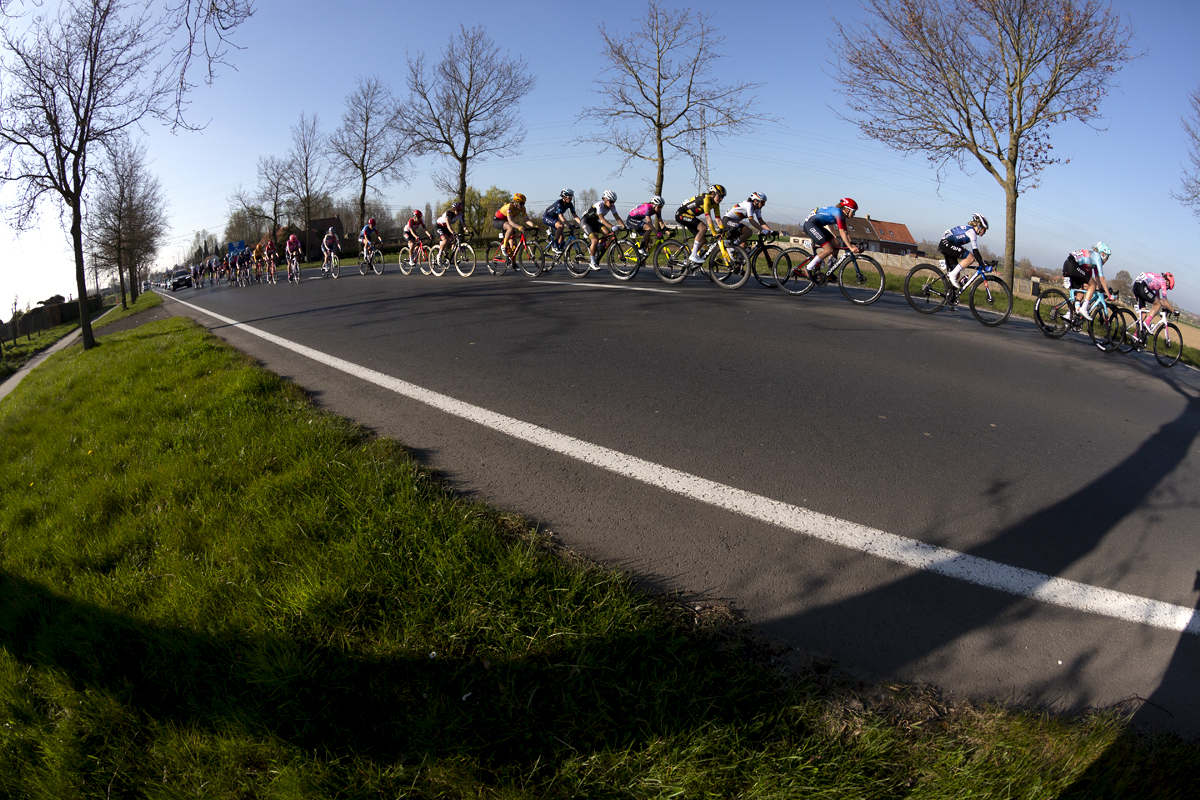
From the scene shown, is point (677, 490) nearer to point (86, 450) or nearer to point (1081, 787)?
point (1081, 787)

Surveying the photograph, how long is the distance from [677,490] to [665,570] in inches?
32.4

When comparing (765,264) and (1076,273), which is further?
(765,264)

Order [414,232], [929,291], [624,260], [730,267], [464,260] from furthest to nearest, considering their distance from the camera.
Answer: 1. [414,232]
2. [464,260]
3. [624,260]
4. [730,267]
5. [929,291]

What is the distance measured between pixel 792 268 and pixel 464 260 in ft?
35.4

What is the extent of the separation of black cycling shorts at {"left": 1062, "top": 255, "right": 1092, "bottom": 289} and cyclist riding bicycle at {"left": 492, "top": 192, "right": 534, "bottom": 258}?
12.2 metres

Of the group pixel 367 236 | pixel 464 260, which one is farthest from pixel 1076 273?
pixel 367 236

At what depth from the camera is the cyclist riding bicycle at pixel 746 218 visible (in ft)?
A: 40.1

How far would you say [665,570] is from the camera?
2816 mm

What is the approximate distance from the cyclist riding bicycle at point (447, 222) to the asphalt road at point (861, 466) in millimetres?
10604

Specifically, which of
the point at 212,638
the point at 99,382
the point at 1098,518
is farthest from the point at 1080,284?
the point at 99,382

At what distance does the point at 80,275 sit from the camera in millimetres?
16797

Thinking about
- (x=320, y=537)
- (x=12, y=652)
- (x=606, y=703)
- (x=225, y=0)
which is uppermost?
(x=225, y=0)

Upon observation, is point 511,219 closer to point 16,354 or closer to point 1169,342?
point 1169,342

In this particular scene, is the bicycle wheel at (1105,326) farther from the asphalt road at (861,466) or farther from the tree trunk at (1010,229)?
the tree trunk at (1010,229)
